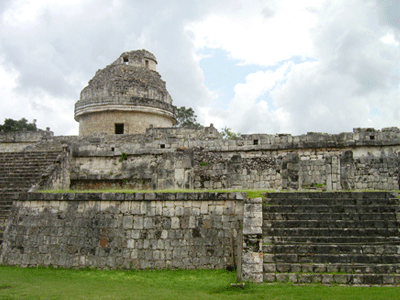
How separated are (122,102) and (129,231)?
12.2 m

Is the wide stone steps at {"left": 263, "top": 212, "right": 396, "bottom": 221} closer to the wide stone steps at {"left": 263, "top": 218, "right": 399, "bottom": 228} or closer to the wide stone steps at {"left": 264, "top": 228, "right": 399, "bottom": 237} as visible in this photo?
the wide stone steps at {"left": 263, "top": 218, "right": 399, "bottom": 228}

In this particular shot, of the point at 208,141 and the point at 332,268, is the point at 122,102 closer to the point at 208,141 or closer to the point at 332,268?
the point at 208,141

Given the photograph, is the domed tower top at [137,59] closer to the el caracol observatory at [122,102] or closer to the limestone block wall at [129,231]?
the el caracol observatory at [122,102]

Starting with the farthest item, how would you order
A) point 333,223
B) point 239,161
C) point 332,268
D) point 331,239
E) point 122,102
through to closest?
point 122,102 < point 239,161 < point 333,223 < point 331,239 < point 332,268

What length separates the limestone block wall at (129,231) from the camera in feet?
33.5

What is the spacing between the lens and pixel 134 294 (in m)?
7.77

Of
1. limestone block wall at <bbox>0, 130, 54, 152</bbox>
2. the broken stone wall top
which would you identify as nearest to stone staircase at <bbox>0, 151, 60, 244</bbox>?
the broken stone wall top

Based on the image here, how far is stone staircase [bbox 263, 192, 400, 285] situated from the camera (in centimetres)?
797

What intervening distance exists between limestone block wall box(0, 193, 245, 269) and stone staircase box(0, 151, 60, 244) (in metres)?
2.51

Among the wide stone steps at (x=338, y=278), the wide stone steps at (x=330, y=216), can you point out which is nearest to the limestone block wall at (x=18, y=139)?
the wide stone steps at (x=330, y=216)

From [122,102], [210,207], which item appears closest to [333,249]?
[210,207]

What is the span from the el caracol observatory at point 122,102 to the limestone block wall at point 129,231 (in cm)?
1071

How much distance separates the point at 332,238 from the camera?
28.9 ft

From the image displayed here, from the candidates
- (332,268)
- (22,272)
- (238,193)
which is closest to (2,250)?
(22,272)
